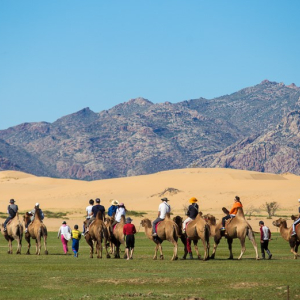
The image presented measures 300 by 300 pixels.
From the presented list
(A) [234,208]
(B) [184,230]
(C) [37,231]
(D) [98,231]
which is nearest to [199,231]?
(B) [184,230]

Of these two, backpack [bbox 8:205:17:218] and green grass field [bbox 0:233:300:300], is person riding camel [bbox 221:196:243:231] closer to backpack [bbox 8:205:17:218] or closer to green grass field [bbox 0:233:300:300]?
green grass field [bbox 0:233:300:300]

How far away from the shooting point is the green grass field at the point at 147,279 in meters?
17.5

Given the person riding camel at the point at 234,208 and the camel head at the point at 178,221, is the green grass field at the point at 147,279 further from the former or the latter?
the person riding camel at the point at 234,208

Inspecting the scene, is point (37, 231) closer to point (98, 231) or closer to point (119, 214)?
point (98, 231)

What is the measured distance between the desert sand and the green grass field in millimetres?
57428

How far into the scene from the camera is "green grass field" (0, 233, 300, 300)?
57.3 ft

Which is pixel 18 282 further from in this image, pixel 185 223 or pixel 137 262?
pixel 185 223

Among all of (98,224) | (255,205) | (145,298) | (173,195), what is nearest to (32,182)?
(173,195)

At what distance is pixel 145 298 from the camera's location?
55.5 feet

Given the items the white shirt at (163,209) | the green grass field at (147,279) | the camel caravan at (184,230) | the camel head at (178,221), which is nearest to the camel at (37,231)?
the camel caravan at (184,230)

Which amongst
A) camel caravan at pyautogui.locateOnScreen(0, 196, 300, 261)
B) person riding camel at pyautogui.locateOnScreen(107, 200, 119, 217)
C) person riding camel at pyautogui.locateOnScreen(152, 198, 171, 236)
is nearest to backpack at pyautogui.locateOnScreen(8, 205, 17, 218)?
camel caravan at pyautogui.locateOnScreen(0, 196, 300, 261)

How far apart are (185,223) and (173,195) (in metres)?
77.8

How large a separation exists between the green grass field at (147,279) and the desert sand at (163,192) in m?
57.4

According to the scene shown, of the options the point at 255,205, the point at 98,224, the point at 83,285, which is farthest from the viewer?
the point at 255,205
